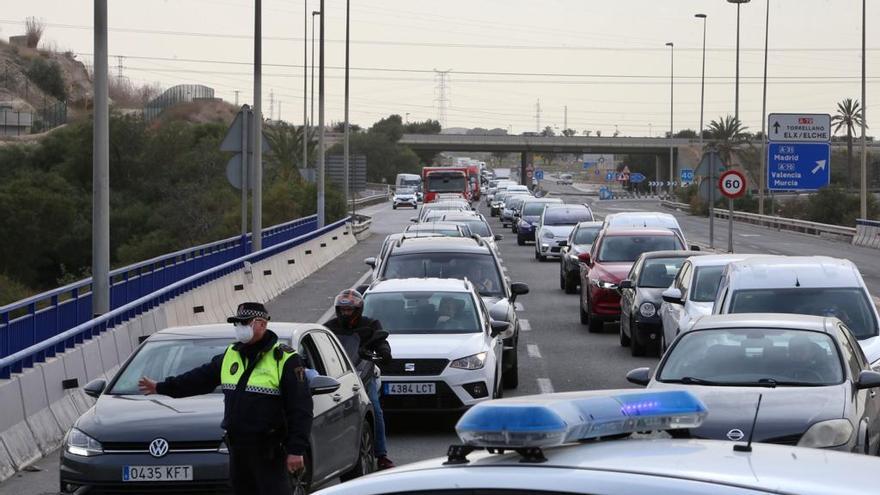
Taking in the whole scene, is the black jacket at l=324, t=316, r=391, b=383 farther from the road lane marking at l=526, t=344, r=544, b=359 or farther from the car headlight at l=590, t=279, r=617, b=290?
the car headlight at l=590, t=279, r=617, b=290

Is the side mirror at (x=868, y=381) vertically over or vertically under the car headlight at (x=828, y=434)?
over

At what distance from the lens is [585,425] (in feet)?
12.6

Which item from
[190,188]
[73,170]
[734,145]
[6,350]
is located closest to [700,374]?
[6,350]

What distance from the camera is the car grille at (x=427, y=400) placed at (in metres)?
14.4

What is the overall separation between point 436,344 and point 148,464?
555 cm

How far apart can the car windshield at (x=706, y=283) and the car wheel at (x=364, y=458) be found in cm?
776

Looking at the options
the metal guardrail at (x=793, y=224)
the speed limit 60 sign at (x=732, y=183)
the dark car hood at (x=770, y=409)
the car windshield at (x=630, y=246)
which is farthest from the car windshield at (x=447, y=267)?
the metal guardrail at (x=793, y=224)

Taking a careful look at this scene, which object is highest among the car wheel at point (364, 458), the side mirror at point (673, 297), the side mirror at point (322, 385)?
the side mirror at point (322, 385)

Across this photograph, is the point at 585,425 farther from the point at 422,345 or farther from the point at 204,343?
the point at 422,345

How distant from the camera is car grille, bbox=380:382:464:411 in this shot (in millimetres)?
14445

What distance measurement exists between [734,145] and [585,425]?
11945 cm

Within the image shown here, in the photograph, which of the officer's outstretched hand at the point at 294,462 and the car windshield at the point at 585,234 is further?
the car windshield at the point at 585,234

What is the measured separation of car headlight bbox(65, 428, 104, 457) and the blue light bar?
Answer: 20.3ft

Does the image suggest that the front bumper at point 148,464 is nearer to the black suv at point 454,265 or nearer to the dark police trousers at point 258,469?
the dark police trousers at point 258,469
